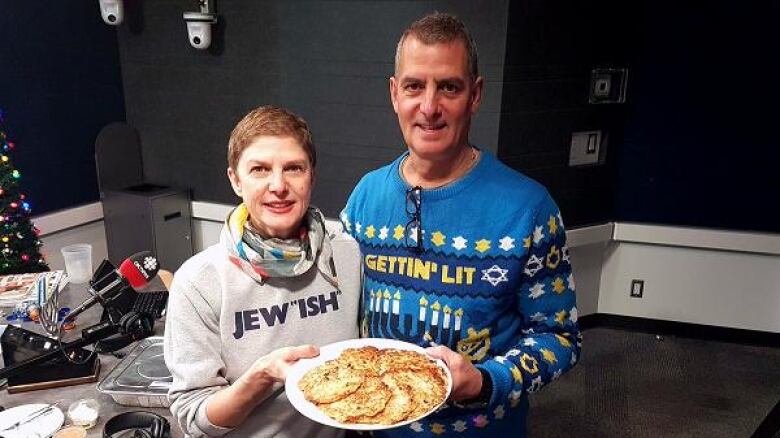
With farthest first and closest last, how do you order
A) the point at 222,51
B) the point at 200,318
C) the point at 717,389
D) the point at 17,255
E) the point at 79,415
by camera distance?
the point at 222,51, the point at 717,389, the point at 17,255, the point at 79,415, the point at 200,318

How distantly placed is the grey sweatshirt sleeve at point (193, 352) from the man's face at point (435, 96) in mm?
564

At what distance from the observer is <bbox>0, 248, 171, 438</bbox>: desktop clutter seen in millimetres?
1454

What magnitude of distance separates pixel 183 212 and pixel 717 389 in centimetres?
359

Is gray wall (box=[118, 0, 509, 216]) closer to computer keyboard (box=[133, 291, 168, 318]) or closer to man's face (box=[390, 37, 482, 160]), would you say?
computer keyboard (box=[133, 291, 168, 318])

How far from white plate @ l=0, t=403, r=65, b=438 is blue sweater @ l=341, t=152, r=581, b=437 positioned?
82cm

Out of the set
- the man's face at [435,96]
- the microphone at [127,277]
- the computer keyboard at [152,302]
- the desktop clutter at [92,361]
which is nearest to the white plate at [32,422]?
the desktop clutter at [92,361]

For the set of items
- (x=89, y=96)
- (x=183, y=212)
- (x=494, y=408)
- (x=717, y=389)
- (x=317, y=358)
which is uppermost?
(x=89, y=96)

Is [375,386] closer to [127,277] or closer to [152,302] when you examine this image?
[127,277]

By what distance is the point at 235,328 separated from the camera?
1.17 m

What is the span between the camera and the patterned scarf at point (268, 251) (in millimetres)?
1155

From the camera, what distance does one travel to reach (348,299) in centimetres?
130

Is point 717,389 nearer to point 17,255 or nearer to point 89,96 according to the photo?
point 17,255

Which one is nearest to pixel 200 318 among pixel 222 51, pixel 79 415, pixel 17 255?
pixel 79 415

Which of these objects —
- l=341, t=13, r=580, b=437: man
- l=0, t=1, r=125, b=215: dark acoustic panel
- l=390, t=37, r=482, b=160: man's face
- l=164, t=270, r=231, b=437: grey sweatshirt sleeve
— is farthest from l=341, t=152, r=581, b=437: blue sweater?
l=0, t=1, r=125, b=215: dark acoustic panel
